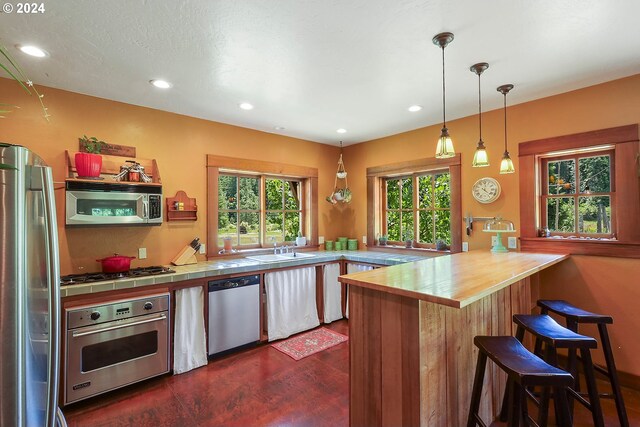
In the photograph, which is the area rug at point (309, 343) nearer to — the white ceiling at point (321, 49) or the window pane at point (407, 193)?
the window pane at point (407, 193)

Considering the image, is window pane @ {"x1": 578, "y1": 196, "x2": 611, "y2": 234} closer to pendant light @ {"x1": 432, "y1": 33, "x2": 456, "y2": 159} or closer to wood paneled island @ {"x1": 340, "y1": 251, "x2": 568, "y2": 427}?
wood paneled island @ {"x1": 340, "y1": 251, "x2": 568, "y2": 427}

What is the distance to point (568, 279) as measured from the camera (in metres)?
2.73

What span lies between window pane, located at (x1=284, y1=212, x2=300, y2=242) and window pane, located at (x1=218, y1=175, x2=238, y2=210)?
2.72ft

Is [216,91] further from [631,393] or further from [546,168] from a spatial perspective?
[631,393]

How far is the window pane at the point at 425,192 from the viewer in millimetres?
3893

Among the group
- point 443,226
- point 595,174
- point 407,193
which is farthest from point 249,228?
point 595,174

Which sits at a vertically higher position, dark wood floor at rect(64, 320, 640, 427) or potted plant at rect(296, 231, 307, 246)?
potted plant at rect(296, 231, 307, 246)

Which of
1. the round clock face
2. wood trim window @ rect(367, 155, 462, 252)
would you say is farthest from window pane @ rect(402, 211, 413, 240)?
the round clock face

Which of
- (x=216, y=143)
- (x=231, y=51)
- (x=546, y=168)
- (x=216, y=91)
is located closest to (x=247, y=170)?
(x=216, y=143)

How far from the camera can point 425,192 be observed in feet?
12.9

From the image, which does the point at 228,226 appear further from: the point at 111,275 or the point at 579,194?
the point at 579,194

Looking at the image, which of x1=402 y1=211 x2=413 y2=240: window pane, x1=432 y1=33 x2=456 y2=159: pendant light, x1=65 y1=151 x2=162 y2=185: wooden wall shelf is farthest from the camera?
x1=402 y1=211 x2=413 y2=240: window pane

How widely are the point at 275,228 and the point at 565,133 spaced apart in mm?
3344

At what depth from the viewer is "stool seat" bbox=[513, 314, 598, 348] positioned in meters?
1.62
